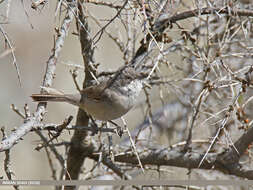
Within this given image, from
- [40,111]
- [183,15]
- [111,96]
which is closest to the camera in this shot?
[40,111]

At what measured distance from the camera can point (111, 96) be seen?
4.19 meters

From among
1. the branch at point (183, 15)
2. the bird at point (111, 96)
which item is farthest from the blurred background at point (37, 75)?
the branch at point (183, 15)

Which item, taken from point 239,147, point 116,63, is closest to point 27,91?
point 116,63

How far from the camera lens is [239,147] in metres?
3.53

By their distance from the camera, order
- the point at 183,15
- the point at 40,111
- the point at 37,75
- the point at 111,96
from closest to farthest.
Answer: the point at 40,111 < the point at 183,15 < the point at 111,96 < the point at 37,75

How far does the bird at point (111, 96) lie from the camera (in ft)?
13.1

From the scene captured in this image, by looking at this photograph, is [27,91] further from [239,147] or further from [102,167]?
[239,147]

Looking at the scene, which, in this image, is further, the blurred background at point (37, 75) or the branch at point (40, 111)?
the blurred background at point (37, 75)

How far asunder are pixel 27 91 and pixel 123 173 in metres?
4.38

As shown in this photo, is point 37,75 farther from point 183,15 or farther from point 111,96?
point 183,15

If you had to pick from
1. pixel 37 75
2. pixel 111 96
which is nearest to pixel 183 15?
pixel 111 96

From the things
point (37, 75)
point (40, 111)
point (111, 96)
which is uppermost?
point (40, 111)

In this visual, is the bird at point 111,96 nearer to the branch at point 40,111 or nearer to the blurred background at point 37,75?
the branch at point 40,111

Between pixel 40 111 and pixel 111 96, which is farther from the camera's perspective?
pixel 111 96
